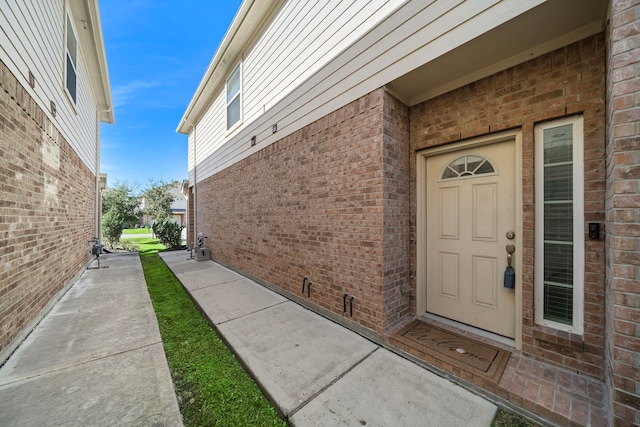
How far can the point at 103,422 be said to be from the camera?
1671 mm

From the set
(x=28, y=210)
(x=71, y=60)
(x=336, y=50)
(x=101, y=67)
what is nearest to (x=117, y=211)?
(x=101, y=67)

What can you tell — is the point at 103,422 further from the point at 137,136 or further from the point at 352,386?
the point at 137,136

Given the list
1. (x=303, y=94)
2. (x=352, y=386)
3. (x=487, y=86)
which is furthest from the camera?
(x=303, y=94)

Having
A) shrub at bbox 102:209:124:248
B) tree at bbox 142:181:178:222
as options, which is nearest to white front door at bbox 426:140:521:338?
shrub at bbox 102:209:124:248

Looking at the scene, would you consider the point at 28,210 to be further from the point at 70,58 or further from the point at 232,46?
the point at 232,46

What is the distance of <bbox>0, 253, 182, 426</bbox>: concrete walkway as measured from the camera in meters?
1.73

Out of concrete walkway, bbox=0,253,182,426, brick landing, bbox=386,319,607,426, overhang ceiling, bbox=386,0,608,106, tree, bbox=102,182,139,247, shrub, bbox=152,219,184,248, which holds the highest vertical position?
overhang ceiling, bbox=386,0,608,106

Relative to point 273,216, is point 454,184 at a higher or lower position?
higher

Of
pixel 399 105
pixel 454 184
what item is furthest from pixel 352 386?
pixel 399 105

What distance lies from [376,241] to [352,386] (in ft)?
4.65

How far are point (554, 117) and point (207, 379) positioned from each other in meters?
3.94

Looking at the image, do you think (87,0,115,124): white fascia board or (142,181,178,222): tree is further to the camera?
(142,181,178,222): tree

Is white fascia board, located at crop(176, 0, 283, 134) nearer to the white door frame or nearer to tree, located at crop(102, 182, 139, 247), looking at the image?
the white door frame

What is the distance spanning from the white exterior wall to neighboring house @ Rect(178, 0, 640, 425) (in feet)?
10.5
